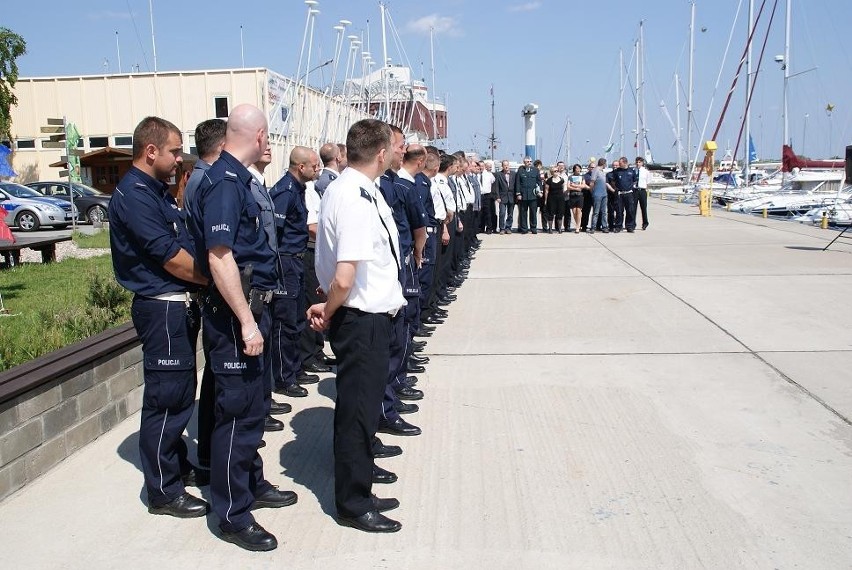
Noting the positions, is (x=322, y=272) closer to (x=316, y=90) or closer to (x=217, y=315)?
(x=217, y=315)

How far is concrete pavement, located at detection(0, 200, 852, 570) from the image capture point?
11.5 feet

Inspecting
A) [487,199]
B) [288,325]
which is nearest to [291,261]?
[288,325]

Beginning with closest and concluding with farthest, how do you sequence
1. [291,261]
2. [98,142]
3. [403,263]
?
[403,263], [291,261], [98,142]

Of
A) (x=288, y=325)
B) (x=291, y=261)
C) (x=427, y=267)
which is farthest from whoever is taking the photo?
(x=427, y=267)

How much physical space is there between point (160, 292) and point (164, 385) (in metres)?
0.48

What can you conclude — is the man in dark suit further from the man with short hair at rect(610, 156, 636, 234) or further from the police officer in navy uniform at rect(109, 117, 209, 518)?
the police officer in navy uniform at rect(109, 117, 209, 518)

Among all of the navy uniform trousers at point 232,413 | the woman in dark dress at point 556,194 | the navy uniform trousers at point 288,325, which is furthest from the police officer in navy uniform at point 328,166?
the woman in dark dress at point 556,194

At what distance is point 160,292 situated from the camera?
3799 millimetres

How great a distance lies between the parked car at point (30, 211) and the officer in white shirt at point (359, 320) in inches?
797

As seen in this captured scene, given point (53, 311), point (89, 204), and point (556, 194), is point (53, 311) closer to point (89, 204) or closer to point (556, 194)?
point (556, 194)

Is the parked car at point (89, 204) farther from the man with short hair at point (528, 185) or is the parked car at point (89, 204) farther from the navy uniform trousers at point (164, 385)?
the navy uniform trousers at point (164, 385)

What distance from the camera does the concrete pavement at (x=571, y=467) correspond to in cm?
351

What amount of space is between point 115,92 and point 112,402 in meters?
39.1

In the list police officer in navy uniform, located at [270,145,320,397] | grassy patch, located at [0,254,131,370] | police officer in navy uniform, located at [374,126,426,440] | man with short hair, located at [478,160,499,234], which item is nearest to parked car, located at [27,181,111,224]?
man with short hair, located at [478,160,499,234]
